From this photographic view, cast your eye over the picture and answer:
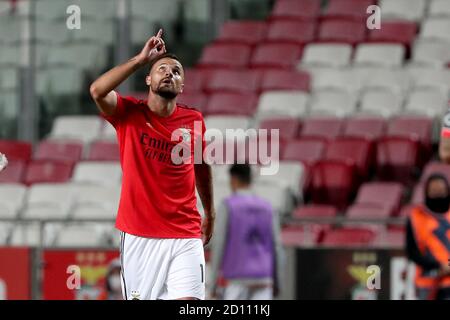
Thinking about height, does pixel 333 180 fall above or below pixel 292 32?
below

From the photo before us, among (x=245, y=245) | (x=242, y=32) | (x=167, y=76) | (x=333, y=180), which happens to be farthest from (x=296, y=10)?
(x=167, y=76)

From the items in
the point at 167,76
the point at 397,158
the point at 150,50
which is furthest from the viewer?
the point at 397,158

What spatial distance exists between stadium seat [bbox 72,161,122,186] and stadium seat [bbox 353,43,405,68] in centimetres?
293

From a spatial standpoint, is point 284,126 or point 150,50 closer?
point 150,50

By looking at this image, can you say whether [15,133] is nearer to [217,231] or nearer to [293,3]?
[293,3]

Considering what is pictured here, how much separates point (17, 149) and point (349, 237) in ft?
17.1

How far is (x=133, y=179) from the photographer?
7.93 m

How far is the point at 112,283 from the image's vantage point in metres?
12.3

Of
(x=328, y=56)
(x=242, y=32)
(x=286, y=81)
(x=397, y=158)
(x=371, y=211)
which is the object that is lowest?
(x=371, y=211)

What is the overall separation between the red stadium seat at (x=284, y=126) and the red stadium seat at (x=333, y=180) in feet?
3.23

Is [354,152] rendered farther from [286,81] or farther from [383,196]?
[286,81]

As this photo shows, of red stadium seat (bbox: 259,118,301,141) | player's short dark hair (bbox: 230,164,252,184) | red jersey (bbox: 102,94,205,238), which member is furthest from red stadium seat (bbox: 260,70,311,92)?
red jersey (bbox: 102,94,205,238)

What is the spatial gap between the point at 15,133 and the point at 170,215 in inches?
403

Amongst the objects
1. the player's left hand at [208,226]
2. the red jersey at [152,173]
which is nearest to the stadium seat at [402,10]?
the player's left hand at [208,226]
